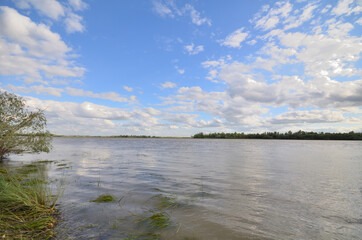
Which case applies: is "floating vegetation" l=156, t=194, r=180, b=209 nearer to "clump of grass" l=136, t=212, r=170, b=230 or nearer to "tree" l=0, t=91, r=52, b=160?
"clump of grass" l=136, t=212, r=170, b=230

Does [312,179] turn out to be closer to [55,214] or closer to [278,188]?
[278,188]

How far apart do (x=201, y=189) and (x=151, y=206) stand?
10.6 feet

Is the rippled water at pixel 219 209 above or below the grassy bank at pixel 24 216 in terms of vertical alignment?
below

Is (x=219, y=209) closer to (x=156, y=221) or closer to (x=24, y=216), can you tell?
(x=156, y=221)

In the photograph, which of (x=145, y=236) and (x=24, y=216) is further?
(x=24, y=216)

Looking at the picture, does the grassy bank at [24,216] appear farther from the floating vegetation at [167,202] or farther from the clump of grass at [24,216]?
the floating vegetation at [167,202]

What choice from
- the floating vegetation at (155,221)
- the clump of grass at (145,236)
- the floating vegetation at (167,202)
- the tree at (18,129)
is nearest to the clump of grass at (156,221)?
the floating vegetation at (155,221)

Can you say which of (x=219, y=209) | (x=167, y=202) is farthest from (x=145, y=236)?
(x=219, y=209)

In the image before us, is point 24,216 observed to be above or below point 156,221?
above

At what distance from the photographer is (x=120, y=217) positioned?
5930 millimetres

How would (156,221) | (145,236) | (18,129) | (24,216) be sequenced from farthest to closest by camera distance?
(18,129), (156,221), (24,216), (145,236)

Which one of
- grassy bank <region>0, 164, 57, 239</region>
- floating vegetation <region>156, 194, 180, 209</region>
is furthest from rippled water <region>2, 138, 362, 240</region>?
grassy bank <region>0, 164, 57, 239</region>

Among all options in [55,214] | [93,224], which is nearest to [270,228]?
[93,224]

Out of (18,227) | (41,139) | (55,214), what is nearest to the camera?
(18,227)
